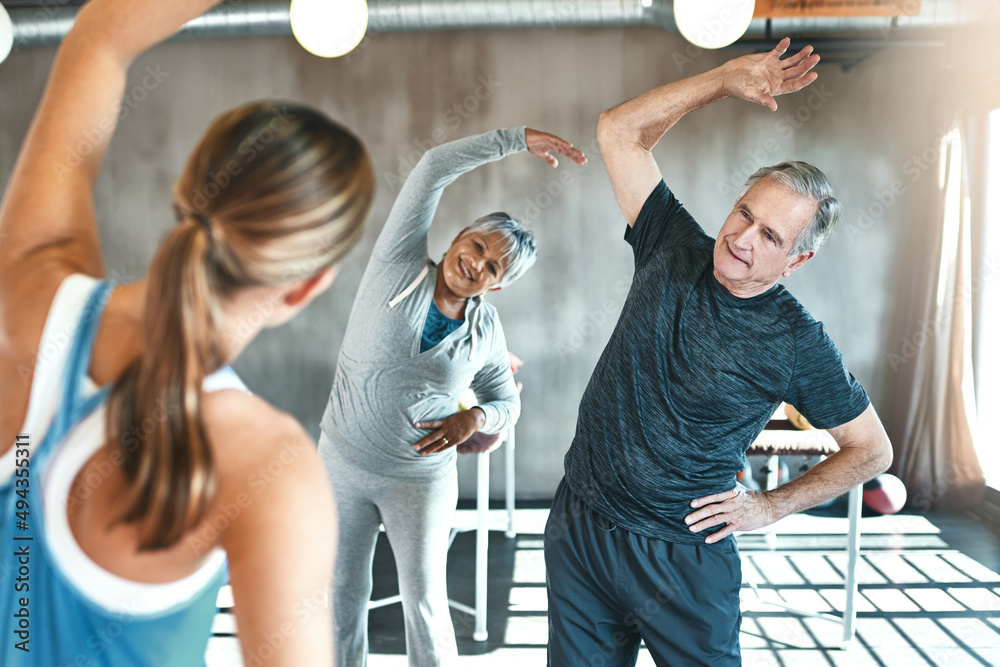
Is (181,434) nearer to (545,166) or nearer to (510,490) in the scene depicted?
(510,490)

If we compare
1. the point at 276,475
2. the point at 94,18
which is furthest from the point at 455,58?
the point at 276,475

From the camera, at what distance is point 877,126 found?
14.3 feet

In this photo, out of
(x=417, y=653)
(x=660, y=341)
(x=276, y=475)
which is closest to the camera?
(x=276, y=475)

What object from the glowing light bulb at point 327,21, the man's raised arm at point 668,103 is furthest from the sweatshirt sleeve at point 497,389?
the glowing light bulb at point 327,21

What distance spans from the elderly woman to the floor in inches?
37.8

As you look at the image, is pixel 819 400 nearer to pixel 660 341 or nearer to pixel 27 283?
pixel 660 341

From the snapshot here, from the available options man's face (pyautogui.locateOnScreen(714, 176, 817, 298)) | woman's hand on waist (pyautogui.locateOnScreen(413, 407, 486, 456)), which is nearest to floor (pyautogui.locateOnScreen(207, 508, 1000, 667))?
woman's hand on waist (pyautogui.locateOnScreen(413, 407, 486, 456))

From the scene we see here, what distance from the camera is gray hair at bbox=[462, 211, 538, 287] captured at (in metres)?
1.78

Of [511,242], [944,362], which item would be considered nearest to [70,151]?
[511,242]

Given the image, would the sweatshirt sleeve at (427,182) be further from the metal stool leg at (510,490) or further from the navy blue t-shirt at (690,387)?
the metal stool leg at (510,490)

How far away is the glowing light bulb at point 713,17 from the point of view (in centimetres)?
195

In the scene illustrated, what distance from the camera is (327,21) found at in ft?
3.68

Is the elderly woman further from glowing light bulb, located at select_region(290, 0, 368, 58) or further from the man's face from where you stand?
the man's face

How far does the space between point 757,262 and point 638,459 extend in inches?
18.4
